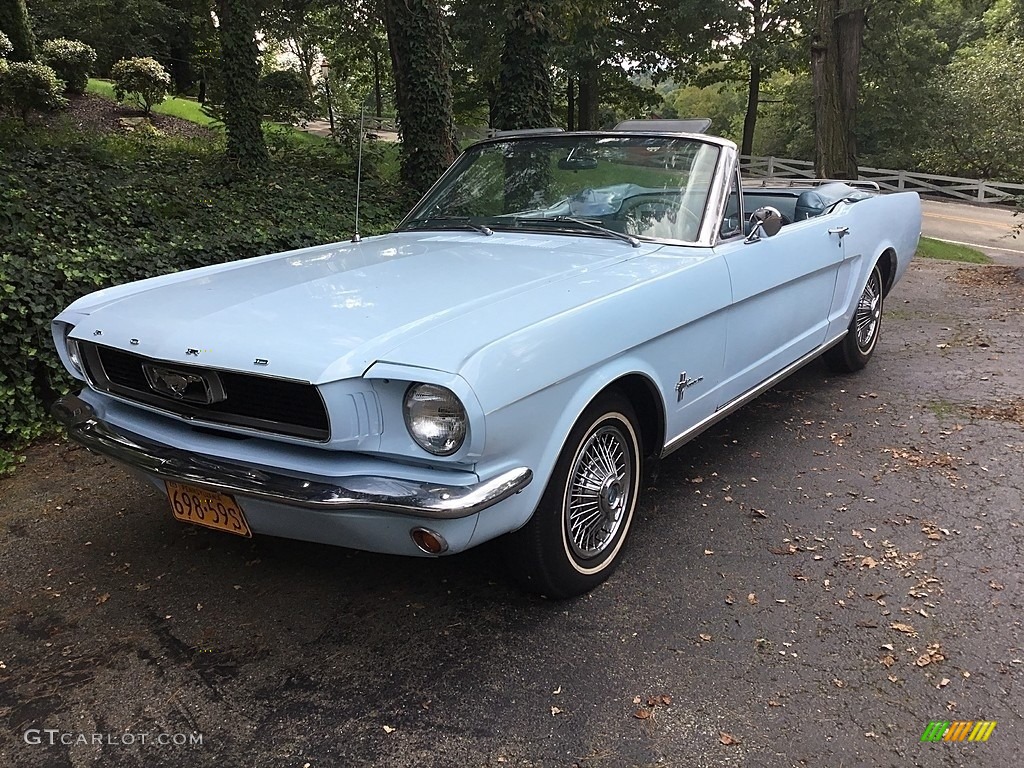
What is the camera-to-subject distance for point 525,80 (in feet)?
34.9

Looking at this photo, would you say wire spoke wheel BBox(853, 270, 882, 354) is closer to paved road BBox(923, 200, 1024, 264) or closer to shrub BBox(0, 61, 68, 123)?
paved road BBox(923, 200, 1024, 264)

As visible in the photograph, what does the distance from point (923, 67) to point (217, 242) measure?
31528mm

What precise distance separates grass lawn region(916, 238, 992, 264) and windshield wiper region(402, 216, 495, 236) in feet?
33.5

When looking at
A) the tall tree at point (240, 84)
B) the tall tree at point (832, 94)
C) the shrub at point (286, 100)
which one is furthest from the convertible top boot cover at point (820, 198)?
the shrub at point (286, 100)

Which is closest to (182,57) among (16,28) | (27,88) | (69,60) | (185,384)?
(69,60)

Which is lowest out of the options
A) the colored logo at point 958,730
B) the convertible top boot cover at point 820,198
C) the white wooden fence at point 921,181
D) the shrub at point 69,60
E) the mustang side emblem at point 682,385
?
the colored logo at point 958,730

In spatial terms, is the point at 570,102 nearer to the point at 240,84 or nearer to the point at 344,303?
the point at 240,84

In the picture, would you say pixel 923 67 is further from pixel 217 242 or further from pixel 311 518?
pixel 311 518

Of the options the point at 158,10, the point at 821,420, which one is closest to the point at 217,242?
the point at 821,420

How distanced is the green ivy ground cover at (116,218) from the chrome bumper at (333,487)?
2276 mm

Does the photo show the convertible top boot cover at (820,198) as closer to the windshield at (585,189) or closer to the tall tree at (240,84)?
the windshield at (585,189)

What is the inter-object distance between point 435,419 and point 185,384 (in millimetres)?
897

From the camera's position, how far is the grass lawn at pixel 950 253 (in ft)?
39.0

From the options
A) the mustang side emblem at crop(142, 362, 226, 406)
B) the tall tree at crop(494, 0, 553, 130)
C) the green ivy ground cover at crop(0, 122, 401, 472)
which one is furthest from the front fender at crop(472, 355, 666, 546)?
the tall tree at crop(494, 0, 553, 130)
